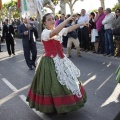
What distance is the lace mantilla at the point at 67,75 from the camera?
4.82m

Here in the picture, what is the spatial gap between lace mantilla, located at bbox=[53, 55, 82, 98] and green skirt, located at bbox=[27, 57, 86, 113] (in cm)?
6

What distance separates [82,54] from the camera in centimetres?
1262

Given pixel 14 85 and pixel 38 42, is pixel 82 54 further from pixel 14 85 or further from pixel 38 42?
pixel 38 42

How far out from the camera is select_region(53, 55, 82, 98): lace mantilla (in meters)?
4.82

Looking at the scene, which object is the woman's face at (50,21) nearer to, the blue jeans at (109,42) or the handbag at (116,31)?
the handbag at (116,31)

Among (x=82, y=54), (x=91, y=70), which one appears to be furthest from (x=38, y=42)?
(x=91, y=70)

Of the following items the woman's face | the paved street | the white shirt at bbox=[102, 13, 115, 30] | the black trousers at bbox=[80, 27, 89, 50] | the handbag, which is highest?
the woman's face

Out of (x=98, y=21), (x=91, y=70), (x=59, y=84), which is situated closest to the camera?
(x=59, y=84)

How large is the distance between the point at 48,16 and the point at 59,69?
3.02 ft

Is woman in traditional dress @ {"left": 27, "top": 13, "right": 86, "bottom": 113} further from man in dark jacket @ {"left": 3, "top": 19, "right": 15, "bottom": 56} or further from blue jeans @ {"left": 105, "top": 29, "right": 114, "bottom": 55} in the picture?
man in dark jacket @ {"left": 3, "top": 19, "right": 15, "bottom": 56}

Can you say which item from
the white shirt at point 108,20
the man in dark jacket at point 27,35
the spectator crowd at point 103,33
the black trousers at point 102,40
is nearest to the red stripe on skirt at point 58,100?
the man in dark jacket at point 27,35

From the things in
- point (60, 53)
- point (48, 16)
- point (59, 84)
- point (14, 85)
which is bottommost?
point (14, 85)

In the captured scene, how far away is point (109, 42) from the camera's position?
11.2 metres

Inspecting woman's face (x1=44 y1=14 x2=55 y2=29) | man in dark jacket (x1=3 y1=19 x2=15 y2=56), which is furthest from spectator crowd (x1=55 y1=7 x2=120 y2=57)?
woman's face (x1=44 y1=14 x2=55 y2=29)
